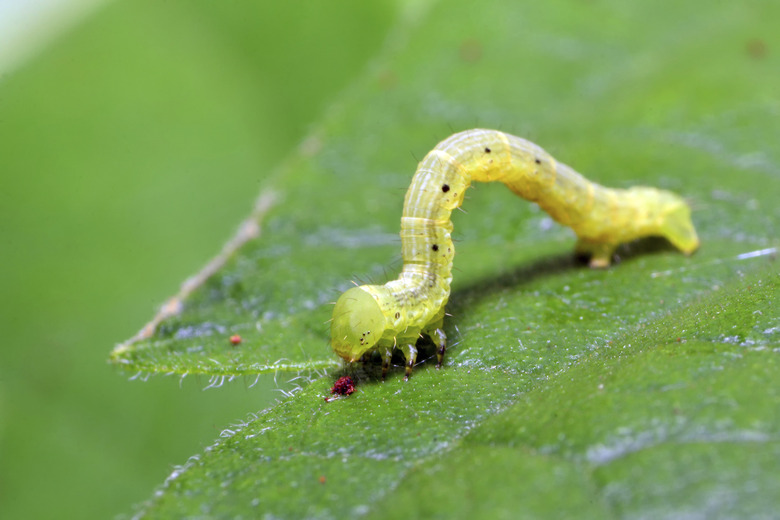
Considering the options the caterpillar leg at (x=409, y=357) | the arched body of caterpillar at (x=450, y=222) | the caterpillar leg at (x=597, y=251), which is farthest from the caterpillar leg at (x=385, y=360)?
the caterpillar leg at (x=597, y=251)

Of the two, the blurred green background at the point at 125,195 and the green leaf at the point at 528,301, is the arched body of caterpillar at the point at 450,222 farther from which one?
the blurred green background at the point at 125,195

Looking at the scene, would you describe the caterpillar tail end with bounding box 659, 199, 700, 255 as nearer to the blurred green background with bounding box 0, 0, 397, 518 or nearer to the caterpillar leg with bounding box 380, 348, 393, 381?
the caterpillar leg with bounding box 380, 348, 393, 381

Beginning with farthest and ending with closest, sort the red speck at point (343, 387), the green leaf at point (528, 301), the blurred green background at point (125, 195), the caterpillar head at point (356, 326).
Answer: the blurred green background at point (125, 195) → the caterpillar head at point (356, 326) → the red speck at point (343, 387) → the green leaf at point (528, 301)

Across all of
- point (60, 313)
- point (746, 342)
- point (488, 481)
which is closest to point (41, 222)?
point (60, 313)

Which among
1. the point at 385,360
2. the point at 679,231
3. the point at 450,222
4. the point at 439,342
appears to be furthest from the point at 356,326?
the point at 679,231

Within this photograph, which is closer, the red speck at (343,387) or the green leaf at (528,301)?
the green leaf at (528,301)

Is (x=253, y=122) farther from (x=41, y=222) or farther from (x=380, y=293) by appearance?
(x=380, y=293)

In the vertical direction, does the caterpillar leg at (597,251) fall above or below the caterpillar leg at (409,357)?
Answer: above
